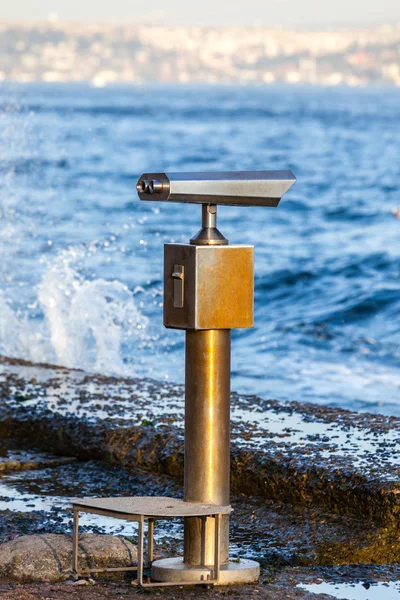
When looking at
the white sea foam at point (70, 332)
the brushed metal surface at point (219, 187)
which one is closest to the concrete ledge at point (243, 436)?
the brushed metal surface at point (219, 187)

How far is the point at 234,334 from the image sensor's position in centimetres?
1395

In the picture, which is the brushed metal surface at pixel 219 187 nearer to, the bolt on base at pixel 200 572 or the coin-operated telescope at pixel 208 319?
the coin-operated telescope at pixel 208 319

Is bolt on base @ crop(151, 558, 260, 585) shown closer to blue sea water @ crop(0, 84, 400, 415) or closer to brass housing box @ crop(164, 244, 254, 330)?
brass housing box @ crop(164, 244, 254, 330)

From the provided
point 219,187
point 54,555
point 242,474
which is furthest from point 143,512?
point 242,474

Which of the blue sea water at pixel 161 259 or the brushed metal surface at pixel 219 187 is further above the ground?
the blue sea water at pixel 161 259

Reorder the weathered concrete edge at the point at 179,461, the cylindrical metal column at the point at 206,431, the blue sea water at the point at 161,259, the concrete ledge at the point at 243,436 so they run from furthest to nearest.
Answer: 1. the blue sea water at the point at 161,259
2. the concrete ledge at the point at 243,436
3. the weathered concrete edge at the point at 179,461
4. the cylindrical metal column at the point at 206,431

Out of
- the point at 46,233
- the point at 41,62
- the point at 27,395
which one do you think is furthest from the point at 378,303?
the point at 41,62

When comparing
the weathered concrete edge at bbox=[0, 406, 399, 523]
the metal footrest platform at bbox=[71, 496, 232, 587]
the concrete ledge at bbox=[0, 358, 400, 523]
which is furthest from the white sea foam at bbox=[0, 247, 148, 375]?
the metal footrest platform at bbox=[71, 496, 232, 587]

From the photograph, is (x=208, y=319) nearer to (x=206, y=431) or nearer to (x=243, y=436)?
(x=206, y=431)

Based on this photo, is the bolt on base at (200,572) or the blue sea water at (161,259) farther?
the blue sea water at (161,259)

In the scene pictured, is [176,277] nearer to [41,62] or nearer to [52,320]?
[52,320]

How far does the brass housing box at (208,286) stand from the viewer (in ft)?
13.5

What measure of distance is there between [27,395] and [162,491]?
6.04 feet

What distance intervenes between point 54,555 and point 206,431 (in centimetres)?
75
